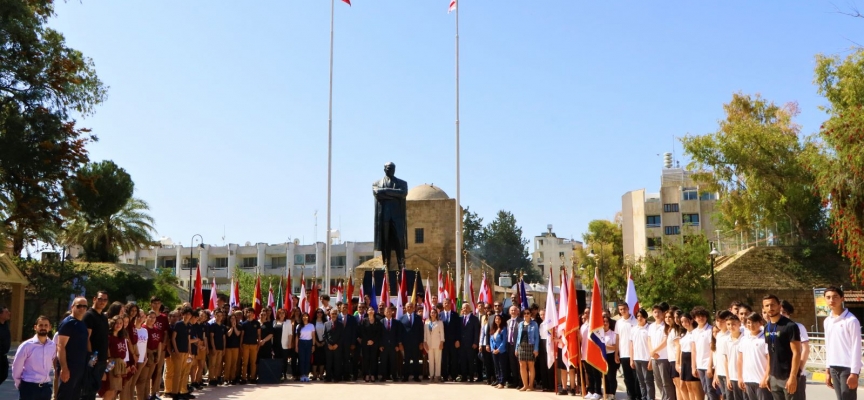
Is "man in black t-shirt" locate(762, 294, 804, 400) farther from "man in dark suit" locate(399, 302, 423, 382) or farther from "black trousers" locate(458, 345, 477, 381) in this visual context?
"man in dark suit" locate(399, 302, 423, 382)

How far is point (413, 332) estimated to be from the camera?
1449 centimetres

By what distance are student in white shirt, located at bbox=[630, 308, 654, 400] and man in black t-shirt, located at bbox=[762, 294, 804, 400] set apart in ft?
10.5

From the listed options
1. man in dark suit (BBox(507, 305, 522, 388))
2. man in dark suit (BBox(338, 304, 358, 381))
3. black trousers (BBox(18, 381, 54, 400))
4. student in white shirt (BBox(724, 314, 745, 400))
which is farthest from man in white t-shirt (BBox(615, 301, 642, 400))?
black trousers (BBox(18, 381, 54, 400))

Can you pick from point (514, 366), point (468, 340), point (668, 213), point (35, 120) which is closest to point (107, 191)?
point (35, 120)

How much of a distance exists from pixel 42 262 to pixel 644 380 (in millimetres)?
30278

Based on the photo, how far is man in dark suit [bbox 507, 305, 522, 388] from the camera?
1318 cm

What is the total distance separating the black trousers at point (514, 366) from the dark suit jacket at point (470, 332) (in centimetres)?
98

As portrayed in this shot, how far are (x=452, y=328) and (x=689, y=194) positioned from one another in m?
49.3

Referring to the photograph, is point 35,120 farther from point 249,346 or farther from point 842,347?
point 842,347

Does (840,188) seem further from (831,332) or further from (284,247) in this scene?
(284,247)

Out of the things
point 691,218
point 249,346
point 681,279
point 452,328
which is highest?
point 691,218

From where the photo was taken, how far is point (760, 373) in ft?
24.5

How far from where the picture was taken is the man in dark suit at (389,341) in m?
14.5

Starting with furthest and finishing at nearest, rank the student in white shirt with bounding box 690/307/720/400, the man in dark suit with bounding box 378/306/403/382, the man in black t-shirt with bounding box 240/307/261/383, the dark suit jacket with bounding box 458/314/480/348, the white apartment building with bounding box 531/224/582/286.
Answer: the white apartment building with bounding box 531/224/582/286 → the man in dark suit with bounding box 378/306/403/382 → the dark suit jacket with bounding box 458/314/480/348 → the man in black t-shirt with bounding box 240/307/261/383 → the student in white shirt with bounding box 690/307/720/400
